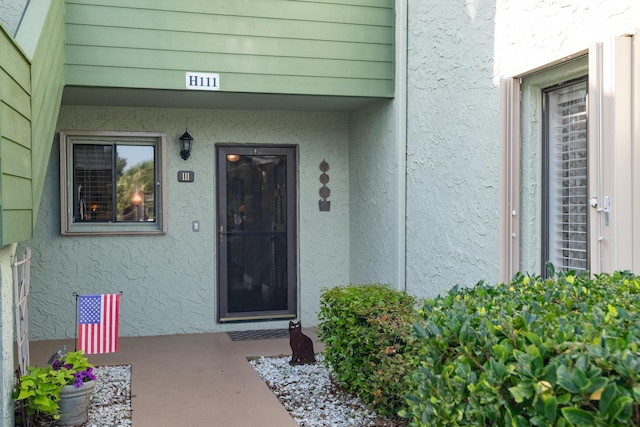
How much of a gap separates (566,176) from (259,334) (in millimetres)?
4312

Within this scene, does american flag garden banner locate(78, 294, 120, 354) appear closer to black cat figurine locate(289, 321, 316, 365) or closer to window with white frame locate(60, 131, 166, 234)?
black cat figurine locate(289, 321, 316, 365)

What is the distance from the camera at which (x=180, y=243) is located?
25.7ft

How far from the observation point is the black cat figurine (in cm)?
610

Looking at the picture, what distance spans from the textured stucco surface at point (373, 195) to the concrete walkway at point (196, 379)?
1.11m

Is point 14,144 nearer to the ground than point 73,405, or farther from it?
farther from it

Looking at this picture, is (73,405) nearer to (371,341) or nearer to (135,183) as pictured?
(371,341)

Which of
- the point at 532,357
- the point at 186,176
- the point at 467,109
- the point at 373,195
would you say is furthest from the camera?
the point at 186,176

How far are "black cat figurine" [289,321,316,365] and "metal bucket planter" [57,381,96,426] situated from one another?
201 cm

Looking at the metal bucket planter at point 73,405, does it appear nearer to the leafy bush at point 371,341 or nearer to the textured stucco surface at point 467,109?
the leafy bush at point 371,341

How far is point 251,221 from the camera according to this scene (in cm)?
811

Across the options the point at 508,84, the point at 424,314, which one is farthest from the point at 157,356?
the point at 424,314

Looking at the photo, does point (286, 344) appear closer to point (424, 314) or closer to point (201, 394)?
point (201, 394)

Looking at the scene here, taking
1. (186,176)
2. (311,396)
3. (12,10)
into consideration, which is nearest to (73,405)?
(311,396)

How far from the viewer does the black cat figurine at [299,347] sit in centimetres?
610
